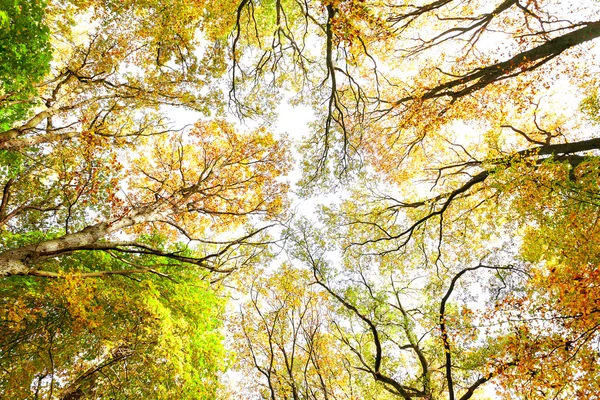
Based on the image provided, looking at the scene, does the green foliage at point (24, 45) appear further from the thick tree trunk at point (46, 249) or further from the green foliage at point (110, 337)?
the green foliage at point (110, 337)

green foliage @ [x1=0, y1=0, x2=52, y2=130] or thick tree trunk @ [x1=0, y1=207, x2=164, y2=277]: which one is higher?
green foliage @ [x1=0, y1=0, x2=52, y2=130]

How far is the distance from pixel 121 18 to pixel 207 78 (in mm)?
2922

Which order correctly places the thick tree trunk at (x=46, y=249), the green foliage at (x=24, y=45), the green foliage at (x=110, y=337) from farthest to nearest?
the green foliage at (x=110, y=337) < the thick tree trunk at (x=46, y=249) < the green foliage at (x=24, y=45)

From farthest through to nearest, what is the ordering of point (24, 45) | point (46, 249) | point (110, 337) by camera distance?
point (110, 337)
point (46, 249)
point (24, 45)

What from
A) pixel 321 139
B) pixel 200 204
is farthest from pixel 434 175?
pixel 200 204

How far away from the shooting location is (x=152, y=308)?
519 cm

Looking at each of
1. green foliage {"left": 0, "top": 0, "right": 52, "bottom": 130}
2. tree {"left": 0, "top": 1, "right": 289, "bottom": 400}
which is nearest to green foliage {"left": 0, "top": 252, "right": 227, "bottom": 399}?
tree {"left": 0, "top": 1, "right": 289, "bottom": 400}

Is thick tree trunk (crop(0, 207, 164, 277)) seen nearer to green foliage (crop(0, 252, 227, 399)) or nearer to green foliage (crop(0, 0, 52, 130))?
green foliage (crop(0, 252, 227, 399))

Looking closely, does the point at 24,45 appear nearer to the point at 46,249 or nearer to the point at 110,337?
the point at 46,249

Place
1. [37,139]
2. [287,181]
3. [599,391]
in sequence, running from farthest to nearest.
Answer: [287,181]
[37,139]
[599,391]

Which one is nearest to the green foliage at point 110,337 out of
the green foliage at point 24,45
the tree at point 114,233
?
the tree at point 114,233

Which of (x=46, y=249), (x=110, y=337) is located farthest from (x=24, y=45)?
(x=110, y=337)

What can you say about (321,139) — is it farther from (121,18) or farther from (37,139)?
(37,139)

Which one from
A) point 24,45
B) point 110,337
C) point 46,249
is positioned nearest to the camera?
point 24,45
